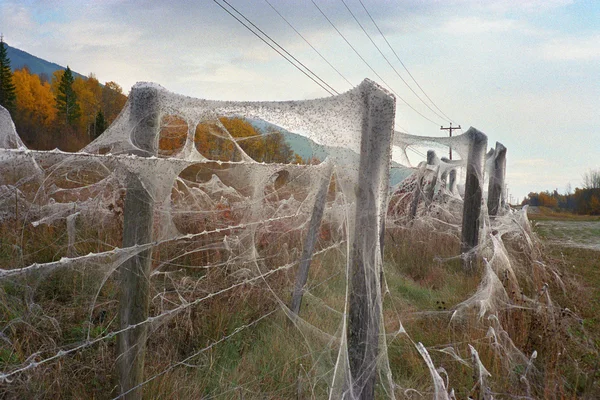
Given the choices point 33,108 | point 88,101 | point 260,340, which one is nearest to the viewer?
point 260,340

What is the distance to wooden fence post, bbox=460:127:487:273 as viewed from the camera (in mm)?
6676

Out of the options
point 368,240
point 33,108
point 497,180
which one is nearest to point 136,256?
point 368,240

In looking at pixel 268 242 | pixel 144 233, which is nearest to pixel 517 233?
pixel 268 242

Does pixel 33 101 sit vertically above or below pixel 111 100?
below

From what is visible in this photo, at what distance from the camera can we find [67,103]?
6331 cm

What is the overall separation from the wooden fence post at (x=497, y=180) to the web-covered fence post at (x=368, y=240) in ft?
24.7

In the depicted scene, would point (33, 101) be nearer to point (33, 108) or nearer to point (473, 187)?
point (33, 108)

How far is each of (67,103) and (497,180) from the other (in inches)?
2643

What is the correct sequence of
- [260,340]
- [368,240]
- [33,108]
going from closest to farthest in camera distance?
[368,240] → [260,340] → [33,108]

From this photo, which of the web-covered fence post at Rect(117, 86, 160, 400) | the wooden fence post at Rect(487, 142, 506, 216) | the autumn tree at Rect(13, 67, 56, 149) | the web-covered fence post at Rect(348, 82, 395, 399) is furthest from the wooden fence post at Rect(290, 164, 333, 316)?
the autumn tree at Rect(13, 67, 56, 149)

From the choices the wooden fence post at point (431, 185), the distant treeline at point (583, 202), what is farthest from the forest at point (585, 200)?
the wooden fence post at point (431, 185)

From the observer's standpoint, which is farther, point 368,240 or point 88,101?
point 88,101

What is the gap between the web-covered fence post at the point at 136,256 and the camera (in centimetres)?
227

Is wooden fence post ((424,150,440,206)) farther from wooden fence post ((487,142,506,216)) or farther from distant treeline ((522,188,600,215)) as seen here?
distant treeline ((522,188,600,215))
